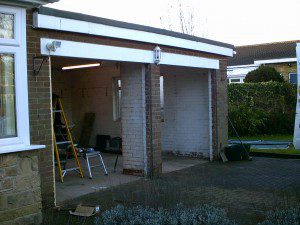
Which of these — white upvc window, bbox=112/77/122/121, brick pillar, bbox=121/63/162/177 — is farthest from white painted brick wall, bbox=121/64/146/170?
white upvc window, bbox=112/77/122/121

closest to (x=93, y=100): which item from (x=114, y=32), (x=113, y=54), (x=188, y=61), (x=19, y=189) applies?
(x=188, y=61)

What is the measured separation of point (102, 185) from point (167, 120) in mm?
5201

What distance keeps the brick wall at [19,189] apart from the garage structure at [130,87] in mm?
106

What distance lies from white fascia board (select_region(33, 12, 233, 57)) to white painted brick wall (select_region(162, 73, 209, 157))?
1.38 m

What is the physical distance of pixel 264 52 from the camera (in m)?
33.2

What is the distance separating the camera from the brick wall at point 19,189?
5.75 meters

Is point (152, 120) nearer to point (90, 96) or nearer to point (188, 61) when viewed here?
point (188, 61)

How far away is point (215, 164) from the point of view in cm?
1212

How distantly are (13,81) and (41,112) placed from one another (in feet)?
3.79

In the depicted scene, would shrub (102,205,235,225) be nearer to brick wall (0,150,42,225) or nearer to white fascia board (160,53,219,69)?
brick wall (0,150,42,225)

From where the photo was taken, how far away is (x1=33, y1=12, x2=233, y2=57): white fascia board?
7.32m

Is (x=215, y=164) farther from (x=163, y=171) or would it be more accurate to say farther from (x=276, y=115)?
(x=276, y=115)

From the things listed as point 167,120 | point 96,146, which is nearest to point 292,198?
point 167,120

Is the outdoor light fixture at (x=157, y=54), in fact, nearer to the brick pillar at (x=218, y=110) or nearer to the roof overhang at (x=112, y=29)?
the roof overhang at (x=112, y=29)
